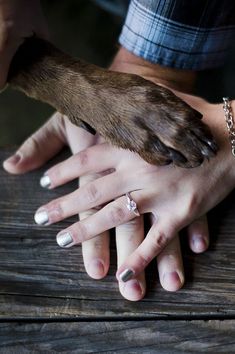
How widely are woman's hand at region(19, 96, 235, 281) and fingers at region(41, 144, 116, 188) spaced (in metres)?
0.04

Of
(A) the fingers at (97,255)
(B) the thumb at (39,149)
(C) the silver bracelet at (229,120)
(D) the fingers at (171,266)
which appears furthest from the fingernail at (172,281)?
(B) the thumb at (39,149)

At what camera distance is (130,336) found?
3.14 feet

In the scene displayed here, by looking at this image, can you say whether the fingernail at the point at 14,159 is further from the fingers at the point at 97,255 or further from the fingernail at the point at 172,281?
the fingernail at the point at 172,281

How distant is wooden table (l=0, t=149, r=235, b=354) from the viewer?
Answer: 949mm

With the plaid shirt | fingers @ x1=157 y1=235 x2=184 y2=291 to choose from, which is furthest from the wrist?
fingers @ x1=157 y1=235 x2=184 y2=291

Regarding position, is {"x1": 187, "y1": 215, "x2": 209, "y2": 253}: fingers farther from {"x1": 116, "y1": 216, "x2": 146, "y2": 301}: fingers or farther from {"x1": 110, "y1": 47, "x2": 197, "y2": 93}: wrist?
{"x1": 110, "y1": 47, "x2": 197, "y2": 93}: wrist

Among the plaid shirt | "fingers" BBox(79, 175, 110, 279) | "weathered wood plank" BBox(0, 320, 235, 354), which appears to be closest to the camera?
"weathered wood plank" BBox(0, 320, 235, 354)

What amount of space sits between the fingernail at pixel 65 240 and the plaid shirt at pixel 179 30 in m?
0.49

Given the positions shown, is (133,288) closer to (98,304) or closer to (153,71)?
(98,304)

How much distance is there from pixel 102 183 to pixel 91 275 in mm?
188

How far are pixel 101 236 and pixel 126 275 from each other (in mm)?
116

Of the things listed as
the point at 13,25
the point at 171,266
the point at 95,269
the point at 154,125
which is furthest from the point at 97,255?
the point at 13,25

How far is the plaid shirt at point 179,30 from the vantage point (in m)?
1.28

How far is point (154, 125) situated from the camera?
108 cm
